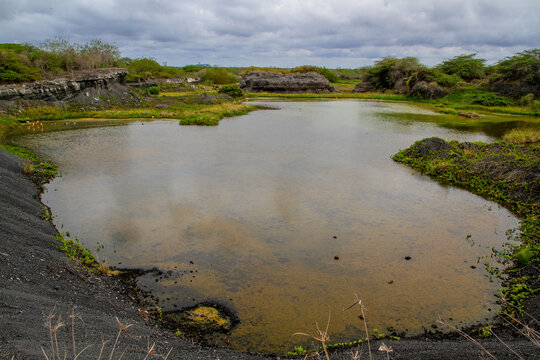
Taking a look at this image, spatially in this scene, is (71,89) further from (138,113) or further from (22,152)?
(22,152)

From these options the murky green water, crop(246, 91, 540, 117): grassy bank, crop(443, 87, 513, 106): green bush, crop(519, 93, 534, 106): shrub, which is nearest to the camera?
the murky green water

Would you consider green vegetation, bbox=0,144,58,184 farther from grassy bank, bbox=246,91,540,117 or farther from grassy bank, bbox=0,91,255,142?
grassy bank, bbox=246,91,540,117

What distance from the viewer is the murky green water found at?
770cm

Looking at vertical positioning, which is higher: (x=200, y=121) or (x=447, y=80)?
(x=447, y=80)

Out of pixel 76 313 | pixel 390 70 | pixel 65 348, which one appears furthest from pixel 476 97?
pixel 65 348

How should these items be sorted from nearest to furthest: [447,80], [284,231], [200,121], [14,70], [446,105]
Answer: [284,231], [200,121], [14,70], [446,105], [447,80]

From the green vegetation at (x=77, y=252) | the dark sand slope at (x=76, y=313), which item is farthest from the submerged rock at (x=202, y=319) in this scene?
the green vegetation at (x=77, y=252)

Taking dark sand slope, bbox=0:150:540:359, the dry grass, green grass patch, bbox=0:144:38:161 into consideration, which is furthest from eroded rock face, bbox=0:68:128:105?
the dry grass

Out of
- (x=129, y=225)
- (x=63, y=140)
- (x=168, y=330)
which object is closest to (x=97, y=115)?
(x=63, y=140)

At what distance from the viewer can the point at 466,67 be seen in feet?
196

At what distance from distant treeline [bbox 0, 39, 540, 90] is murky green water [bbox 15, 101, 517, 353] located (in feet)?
59.1

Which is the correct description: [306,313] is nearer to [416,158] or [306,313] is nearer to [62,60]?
[416,158]

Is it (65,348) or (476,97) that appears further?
(476,97)

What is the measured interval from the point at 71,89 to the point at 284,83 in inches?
1730
